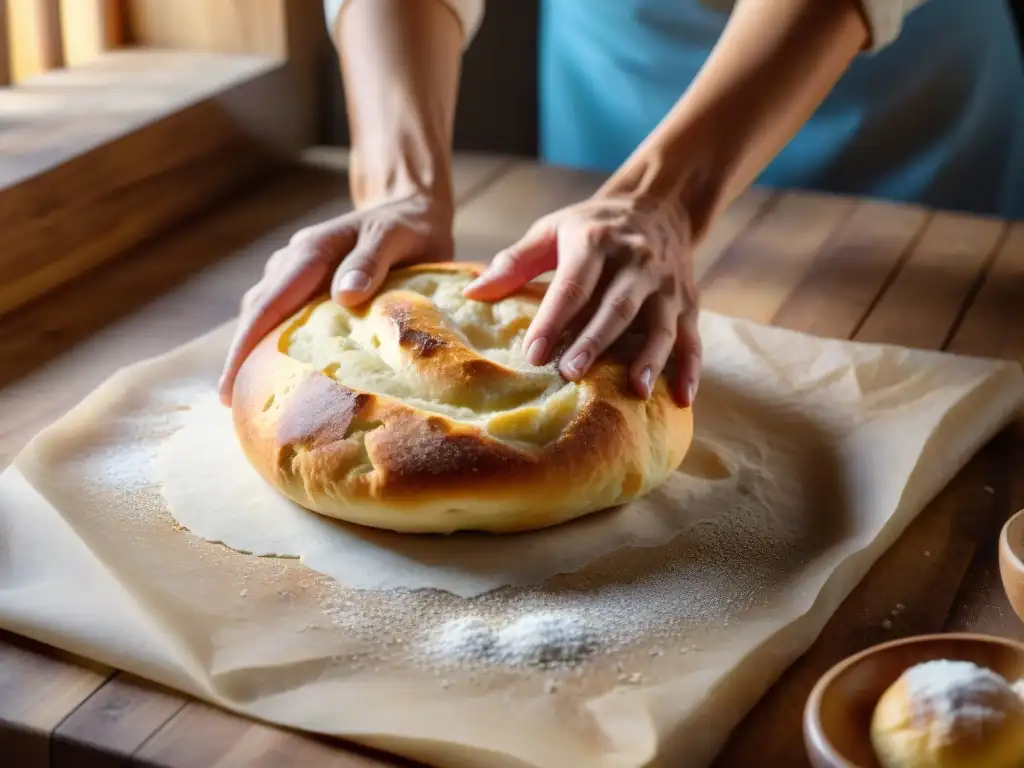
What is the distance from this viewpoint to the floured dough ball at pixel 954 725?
693 mm

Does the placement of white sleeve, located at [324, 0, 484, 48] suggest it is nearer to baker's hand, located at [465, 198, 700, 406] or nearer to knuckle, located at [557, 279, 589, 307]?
baker's hand, located at [465, 198, 700, 406]

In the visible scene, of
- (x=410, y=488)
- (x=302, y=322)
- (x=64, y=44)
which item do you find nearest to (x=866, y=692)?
(x=410, y=488)

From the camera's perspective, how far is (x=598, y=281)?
121 cm

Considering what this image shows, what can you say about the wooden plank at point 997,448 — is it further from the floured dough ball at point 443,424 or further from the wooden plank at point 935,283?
the floured dough ball at point 443,424

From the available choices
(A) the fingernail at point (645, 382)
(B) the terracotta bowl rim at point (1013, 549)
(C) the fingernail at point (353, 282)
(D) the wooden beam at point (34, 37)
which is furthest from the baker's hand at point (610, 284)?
(D) the wooden beam at point (34, 37)

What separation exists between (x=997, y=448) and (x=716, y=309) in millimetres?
401

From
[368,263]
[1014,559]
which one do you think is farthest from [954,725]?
[368,263]

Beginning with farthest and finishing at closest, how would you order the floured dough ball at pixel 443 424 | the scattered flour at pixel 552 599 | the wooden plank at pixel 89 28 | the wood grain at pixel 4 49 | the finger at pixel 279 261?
1. the wooden plank at pixel 89 28
2. the wood grain at pixel 4 49
3. the finger at pixel 279 261
4. the floured dough ball at pixel 443 424
5. the scattered flour at pixel 552 599

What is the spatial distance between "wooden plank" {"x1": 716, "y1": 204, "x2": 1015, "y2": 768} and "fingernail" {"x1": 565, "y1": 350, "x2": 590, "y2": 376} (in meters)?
0.30

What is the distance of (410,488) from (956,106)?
1.30m

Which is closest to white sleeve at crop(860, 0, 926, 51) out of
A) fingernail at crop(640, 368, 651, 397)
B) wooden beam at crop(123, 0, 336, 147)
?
fingernail at crop(640, 368, 651, 397)

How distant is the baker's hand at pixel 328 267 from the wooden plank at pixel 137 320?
0.22 meters

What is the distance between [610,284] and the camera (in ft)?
3.94

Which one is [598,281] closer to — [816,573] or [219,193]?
[816,573]
